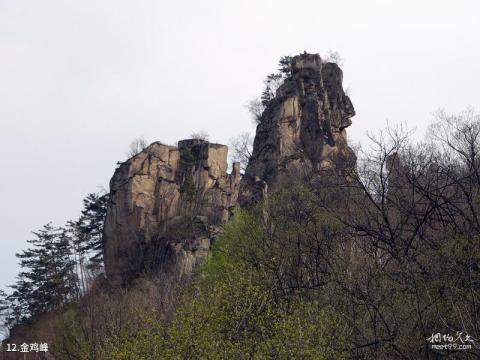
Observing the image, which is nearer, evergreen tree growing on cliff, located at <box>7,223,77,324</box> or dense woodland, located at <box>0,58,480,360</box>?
dense woodland, located at <box>0,58,480,360</box>

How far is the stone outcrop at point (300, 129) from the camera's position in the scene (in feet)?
164

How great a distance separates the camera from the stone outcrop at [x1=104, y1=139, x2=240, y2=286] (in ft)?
144

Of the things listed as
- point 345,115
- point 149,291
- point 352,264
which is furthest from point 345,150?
point 352,264

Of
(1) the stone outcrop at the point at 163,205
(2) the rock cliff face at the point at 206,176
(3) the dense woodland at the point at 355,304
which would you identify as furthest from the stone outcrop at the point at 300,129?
(3) the dense woodland at the point at 355,304

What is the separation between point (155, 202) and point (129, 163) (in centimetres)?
328

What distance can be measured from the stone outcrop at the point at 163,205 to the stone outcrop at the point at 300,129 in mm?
3034

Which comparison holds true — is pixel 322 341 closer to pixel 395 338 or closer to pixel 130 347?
pixel 395 338

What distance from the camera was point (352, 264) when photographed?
62.8ft

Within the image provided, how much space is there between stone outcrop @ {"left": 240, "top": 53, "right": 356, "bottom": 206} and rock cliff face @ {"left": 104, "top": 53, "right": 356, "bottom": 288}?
0.08 metres

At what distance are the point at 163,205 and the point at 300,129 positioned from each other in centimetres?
1278

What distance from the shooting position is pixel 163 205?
46.4 meters
